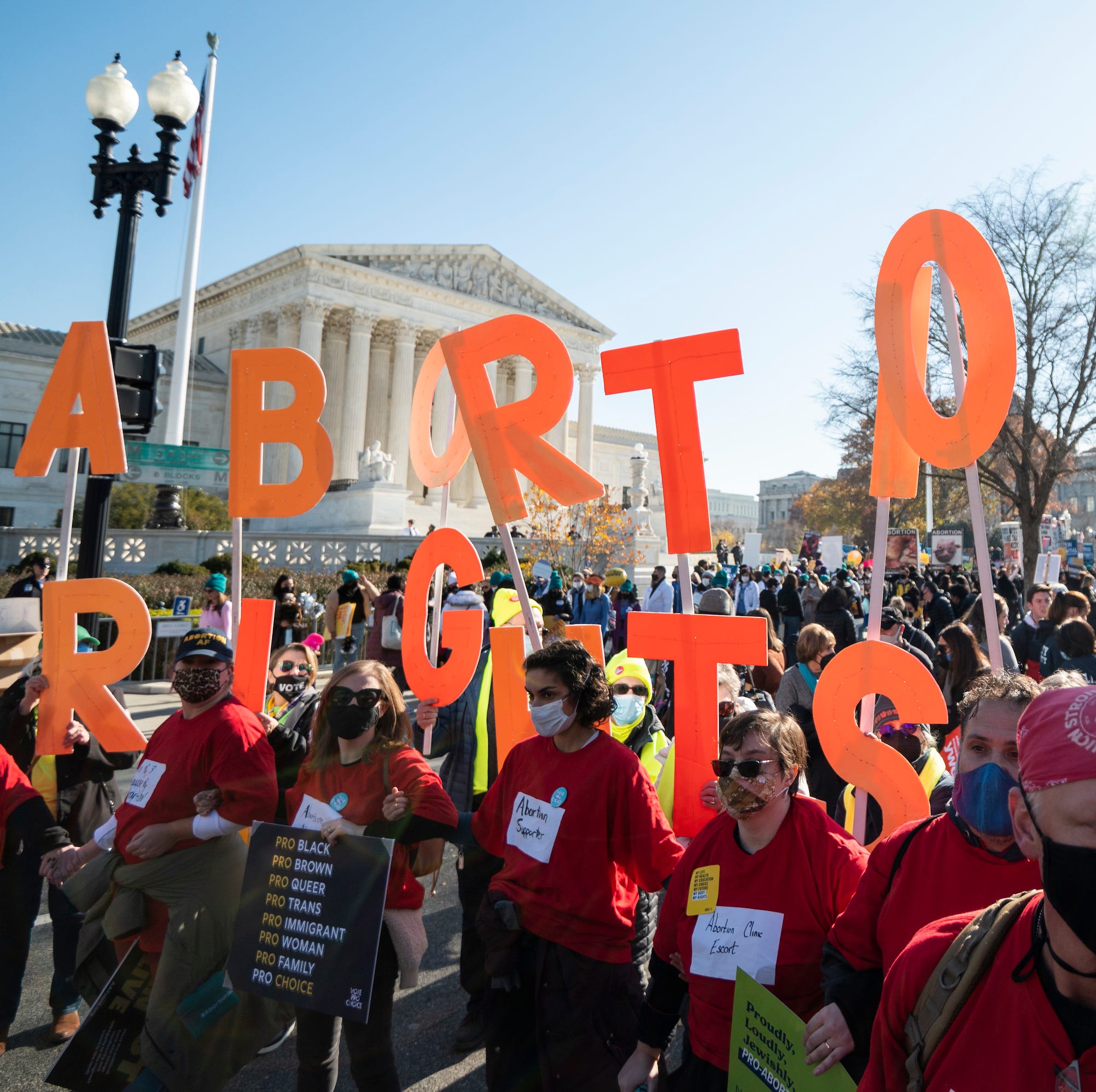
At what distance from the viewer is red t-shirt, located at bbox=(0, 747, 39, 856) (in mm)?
3365

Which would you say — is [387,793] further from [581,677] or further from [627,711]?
[627,711]

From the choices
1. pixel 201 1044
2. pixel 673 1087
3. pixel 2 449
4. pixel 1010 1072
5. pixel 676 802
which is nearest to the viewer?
pixel 1010 1072

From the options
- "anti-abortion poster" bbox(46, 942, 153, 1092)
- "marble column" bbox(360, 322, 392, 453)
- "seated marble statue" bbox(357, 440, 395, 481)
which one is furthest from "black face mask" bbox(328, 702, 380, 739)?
"marble column" bbox(360, 322, 392, 453)

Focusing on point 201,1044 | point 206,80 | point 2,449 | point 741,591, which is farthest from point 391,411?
point 201,1044

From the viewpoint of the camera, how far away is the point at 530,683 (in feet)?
9.52

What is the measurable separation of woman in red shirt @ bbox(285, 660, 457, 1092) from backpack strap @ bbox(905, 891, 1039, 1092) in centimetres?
178

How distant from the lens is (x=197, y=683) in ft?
10.4

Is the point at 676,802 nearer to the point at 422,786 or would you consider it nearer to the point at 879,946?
the point at 422,786

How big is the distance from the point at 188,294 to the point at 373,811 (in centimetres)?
1655

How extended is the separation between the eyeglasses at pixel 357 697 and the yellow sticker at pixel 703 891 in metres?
1.28

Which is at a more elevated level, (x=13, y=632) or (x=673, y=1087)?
(x=13, y=632)

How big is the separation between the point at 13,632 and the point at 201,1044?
11.0ft

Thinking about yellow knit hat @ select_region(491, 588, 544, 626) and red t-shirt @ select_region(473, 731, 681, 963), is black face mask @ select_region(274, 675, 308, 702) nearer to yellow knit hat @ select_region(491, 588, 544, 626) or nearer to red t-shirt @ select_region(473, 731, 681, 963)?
yellow knit hat @ select_region(491, 588, 544, 626)

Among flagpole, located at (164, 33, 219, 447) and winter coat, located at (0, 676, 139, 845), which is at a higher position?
flagpole, located at (164, 33, 219, 447)
